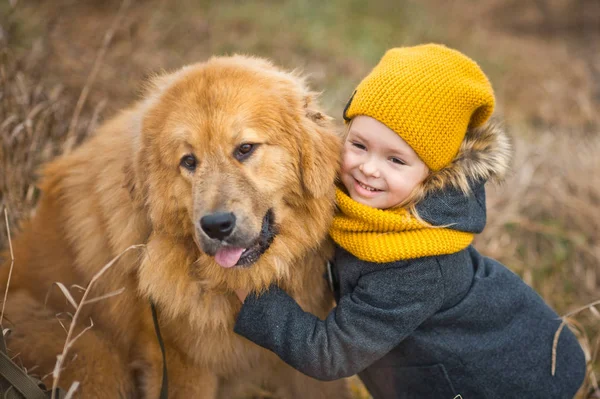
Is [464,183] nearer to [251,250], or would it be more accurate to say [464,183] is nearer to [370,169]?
[370,169]

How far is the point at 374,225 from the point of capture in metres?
2.21

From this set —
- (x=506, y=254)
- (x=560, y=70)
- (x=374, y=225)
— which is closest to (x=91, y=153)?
(x=374, y=225)

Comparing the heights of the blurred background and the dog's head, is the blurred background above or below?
below

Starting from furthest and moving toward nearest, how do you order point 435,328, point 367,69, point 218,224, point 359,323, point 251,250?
point 367,69 < point 435,328 < point 251,250 < point 359,323 < point 218,224

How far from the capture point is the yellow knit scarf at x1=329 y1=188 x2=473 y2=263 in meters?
2.13

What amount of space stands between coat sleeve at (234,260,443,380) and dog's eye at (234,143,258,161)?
698mm

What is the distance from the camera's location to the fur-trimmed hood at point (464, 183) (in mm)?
2230

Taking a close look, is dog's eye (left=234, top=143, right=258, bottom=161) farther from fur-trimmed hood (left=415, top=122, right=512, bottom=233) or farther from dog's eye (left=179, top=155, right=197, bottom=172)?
fur-trimmed hood (left=415, top=122, right=512, bottom=233)

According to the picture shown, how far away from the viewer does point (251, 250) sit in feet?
7.36

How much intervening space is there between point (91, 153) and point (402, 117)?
1.68 metres

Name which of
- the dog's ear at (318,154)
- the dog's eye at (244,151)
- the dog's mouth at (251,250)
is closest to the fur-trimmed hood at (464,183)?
the dog's ear at (318,154)

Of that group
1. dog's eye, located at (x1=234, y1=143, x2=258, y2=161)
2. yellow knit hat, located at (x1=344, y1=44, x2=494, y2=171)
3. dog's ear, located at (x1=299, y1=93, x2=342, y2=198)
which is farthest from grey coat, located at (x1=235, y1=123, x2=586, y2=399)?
dog's eye, located at (x1=234, y1=143, x2=258, y2=161)

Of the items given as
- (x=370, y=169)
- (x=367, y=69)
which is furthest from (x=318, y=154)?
(x=367, y=69)

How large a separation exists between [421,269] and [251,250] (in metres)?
0.76
